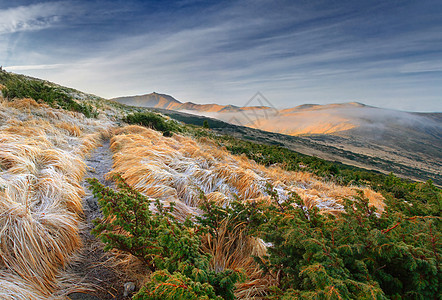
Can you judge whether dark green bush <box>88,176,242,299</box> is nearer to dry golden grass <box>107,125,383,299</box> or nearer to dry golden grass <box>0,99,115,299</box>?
dry golden grass <box>107,125,383,299</box>

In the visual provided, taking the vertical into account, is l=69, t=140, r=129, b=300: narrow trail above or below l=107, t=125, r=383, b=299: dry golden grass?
below

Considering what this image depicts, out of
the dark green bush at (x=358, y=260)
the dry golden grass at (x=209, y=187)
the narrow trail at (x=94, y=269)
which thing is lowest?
the narrow trail at (x=94, y=269)

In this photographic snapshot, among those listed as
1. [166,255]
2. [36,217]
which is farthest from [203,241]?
[36,217]

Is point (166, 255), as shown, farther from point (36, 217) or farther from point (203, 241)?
point (36, 217)

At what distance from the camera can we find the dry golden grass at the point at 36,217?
1852mm

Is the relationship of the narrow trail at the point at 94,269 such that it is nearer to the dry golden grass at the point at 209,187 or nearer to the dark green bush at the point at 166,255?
the dark green bush at the point at 166,255

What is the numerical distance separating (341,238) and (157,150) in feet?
16.9

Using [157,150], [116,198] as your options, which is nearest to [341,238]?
[116,198]

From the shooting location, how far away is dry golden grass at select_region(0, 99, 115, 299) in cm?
185

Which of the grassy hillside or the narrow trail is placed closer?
the grassy hillside

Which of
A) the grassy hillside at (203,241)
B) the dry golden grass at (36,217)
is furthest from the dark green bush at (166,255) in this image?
the dry golden grass at (36,217)

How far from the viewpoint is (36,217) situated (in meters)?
2.42

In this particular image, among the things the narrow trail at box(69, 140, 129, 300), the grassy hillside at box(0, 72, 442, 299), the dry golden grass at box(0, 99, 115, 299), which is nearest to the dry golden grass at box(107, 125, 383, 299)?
the grassy hillside at box(0, 72, 442, 299)

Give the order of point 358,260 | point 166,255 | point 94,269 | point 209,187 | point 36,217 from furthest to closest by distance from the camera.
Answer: point 209,187, point 36,217, point 94,269, point 166,255, point 358,260
